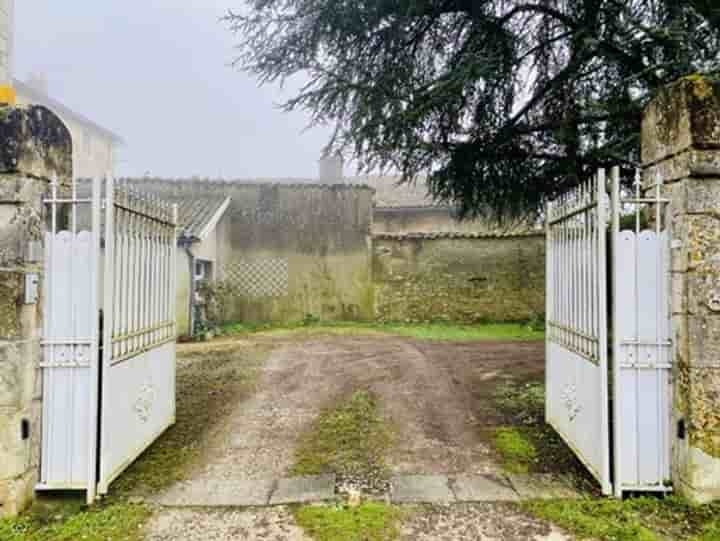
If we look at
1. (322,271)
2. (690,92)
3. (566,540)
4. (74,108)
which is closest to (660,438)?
(566,540)

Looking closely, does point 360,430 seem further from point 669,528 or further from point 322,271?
point 322,271

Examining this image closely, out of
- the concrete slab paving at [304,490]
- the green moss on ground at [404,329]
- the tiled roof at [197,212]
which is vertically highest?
the tiled roof at [197,212]

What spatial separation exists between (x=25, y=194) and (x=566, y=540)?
3897mm

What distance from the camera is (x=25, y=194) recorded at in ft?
10.2

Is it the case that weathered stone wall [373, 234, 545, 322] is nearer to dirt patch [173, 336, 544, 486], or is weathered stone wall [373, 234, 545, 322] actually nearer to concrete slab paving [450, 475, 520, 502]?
dirt patch [173, 336, 544, 486]

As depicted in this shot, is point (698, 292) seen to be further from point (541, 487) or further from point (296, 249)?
point (296, 249)

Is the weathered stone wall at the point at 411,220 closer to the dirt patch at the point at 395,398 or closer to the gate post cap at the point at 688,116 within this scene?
the dirt patch at the point at 395,398

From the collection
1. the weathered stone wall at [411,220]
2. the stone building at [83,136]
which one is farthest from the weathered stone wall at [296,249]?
the stone building at [83,136]

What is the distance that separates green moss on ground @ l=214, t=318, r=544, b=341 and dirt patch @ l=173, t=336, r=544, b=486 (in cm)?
104

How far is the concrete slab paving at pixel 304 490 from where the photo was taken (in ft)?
10.7

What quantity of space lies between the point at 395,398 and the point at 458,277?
7805 mm

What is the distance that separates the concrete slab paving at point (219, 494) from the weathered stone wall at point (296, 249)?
10.0 m

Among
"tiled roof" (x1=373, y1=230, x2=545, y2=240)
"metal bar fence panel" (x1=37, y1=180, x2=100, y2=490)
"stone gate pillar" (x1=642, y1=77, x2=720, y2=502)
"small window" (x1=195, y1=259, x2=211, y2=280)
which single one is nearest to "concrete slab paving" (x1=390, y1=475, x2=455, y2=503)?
"stone gate pillar" (x1=642, y1=77, x2=720, y2=502)

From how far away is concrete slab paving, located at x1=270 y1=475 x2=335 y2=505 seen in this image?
326 centimetres
